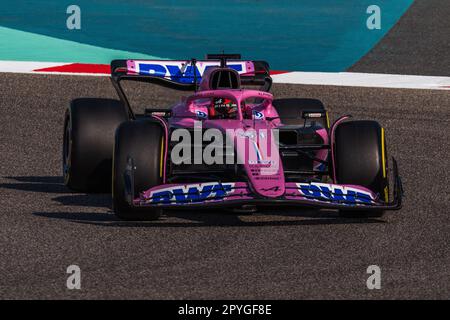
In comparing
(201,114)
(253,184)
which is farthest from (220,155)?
(201,114)

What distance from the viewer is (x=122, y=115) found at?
35.7 ft

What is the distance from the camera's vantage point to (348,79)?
58.8 ft

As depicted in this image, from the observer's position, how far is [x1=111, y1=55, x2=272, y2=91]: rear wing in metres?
11.3

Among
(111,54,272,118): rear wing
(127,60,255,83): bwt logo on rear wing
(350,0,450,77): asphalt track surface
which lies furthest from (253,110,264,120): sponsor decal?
(350,0,450,77): asphalt track surface

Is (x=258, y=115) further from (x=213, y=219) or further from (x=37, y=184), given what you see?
(x=37, y=184)

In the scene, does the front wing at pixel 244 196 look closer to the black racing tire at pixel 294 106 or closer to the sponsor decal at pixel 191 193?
the sponsor decal at pixel 191 193

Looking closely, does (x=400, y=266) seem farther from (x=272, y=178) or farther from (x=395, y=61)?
(x=395, y=61)

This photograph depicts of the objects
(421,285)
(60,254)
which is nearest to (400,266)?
(421,285)

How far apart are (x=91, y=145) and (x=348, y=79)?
783 centimetres

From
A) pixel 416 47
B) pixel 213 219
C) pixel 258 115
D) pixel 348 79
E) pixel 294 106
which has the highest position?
pixel 416 47

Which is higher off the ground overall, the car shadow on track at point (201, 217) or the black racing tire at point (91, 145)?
the black racing tire at point (91, 145)

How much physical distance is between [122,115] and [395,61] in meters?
9.46

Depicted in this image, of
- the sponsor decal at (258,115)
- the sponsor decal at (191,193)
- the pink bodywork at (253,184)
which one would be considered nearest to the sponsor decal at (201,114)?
the pink bodywork at (253,184)

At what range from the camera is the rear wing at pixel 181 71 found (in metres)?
11.3
